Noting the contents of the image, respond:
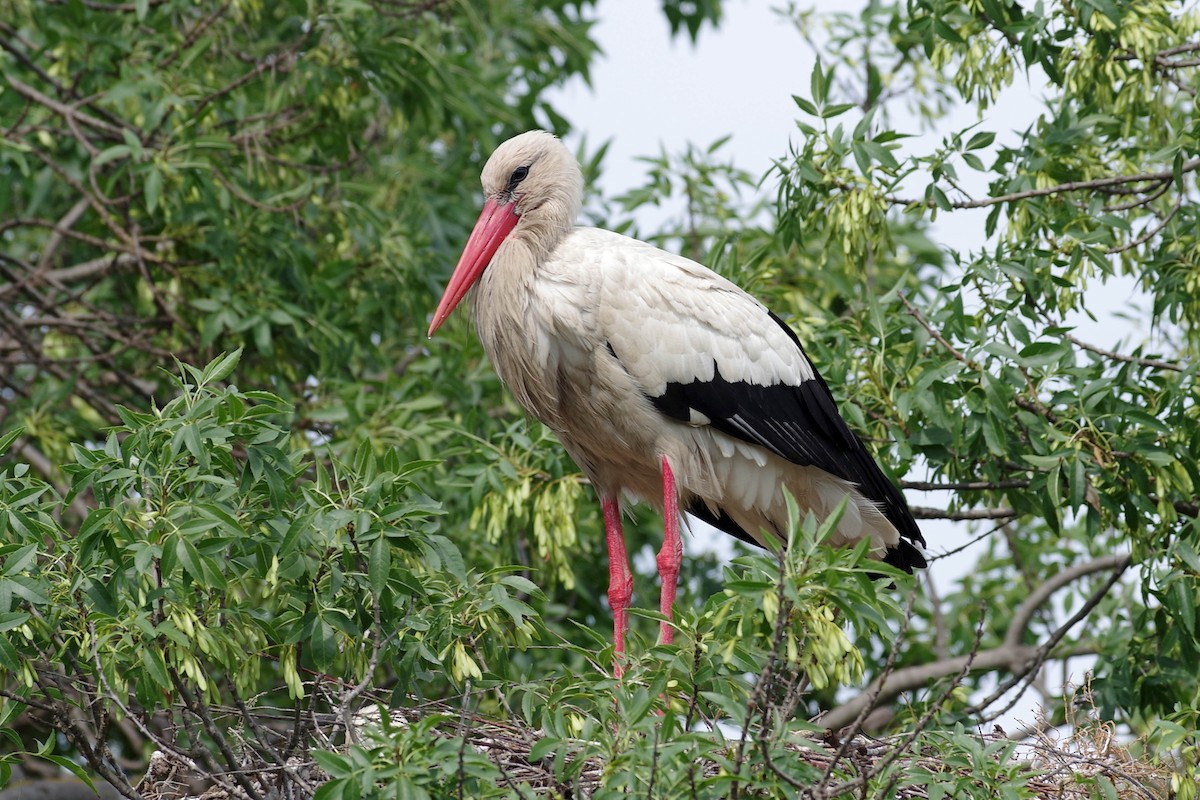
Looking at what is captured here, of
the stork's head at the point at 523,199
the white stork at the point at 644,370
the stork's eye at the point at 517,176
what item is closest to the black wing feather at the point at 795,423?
the white stork at the point at 644,370

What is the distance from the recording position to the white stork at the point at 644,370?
15.9ft

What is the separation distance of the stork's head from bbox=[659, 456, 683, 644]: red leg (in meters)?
0.89

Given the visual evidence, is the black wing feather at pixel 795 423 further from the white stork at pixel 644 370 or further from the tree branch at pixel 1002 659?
the tree branch at pixel 1002 659

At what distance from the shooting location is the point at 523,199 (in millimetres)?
5172

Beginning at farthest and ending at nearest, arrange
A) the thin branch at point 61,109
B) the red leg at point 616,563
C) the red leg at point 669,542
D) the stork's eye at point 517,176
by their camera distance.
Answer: the thin branch at point 61,109 < the red leg at point 616,563 < the stork's eye at point 517,176 < the red leg at point 669,542

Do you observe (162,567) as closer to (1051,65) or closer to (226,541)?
(226,541)

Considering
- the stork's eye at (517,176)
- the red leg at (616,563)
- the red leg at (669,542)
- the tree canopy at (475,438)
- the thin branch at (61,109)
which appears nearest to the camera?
the tree canopy at (475,438)

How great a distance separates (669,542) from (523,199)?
4.18 feet

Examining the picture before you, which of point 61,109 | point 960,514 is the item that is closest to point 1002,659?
point 960,514

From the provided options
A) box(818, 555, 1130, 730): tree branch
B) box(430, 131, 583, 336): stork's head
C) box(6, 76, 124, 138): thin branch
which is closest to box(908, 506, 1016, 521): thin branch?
box(818, 555, 1130, 730): tree branch

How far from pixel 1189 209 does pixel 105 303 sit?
4.87m

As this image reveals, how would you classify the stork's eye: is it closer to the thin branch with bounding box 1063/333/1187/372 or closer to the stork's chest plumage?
the stork's chest plumage

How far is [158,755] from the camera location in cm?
396

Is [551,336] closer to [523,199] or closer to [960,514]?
[523,199]
